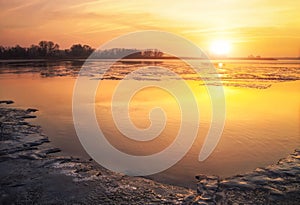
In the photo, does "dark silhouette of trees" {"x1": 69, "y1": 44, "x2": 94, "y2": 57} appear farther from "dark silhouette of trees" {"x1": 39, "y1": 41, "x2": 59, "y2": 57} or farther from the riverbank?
the riverbank

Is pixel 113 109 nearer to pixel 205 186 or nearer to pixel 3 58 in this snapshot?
pixel 205 186

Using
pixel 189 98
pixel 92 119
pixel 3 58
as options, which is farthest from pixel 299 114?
pixel 3 58

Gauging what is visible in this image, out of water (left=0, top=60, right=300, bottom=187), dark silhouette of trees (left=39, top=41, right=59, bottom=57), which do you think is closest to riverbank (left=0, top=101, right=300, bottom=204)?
water (left=0, top=60, right=300, bottom=187)

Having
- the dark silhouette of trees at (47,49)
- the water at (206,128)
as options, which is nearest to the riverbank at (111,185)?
the water at (206,128)

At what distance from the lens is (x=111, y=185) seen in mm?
5781

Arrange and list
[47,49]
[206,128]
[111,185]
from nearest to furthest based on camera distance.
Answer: [111,185] → [206,128] → [47,49]

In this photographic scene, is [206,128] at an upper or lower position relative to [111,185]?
upper

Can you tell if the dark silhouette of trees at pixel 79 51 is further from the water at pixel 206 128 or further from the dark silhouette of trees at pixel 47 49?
the water at pixel 206 128

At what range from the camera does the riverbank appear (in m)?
5.20

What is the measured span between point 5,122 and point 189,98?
371 inches

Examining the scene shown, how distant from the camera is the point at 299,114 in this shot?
39.5 ft

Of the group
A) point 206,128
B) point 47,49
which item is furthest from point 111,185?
point 47,49

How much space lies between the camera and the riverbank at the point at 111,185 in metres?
5.20

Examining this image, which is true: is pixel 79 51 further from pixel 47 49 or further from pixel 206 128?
pixel 206 128
